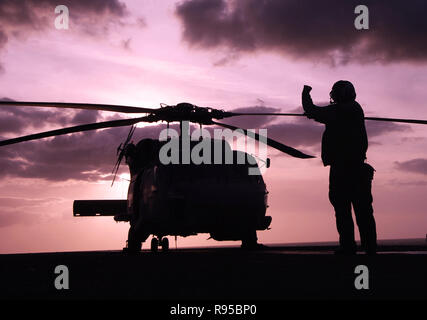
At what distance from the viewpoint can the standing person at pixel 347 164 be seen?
9.43 m

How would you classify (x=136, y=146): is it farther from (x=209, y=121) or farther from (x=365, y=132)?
(x=365, y=132)

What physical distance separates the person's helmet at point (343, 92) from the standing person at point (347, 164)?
11cm

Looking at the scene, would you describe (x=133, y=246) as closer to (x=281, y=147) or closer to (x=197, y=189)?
(x=197, y=189)

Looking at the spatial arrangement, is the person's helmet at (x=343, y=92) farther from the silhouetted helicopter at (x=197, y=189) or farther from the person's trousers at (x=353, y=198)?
the silhouetted helicopter at (x=197, y=189)

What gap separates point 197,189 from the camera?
16.6 metres

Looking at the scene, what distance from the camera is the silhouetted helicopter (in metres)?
16.3

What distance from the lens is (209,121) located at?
1803 centimetres

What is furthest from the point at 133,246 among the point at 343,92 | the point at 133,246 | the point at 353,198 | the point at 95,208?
the point at 343,92

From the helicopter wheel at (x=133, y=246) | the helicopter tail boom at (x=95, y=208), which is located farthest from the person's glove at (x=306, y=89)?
the helicopter tail boom at (x=95, y=208)
